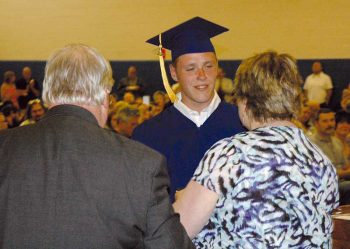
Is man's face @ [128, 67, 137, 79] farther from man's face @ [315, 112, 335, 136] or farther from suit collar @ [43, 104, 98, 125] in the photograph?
suit collar @ [43, 104, 98, 125]

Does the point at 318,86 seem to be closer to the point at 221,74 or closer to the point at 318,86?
the point at 318,86

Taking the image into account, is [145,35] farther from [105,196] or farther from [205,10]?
[105,196]

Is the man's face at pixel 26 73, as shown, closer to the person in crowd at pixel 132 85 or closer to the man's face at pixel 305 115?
the person in crowd at pixel 132 85

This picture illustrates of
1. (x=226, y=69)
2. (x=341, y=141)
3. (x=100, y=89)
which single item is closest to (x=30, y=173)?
(x=100, y=89)

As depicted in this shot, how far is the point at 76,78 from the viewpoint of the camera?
2.12 m

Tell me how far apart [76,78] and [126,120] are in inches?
201

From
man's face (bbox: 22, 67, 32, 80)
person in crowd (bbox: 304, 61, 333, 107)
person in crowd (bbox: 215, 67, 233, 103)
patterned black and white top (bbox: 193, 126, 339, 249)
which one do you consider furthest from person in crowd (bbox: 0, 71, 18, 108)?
patterned black and white top (bbox: 193, 126, 339, 249)

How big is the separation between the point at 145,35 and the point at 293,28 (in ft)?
9.92

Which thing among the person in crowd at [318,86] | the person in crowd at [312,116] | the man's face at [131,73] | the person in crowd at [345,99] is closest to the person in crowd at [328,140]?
the person in crowd at [312,116]

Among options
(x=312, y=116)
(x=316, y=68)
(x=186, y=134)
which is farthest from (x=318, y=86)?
(x=186, y=134)

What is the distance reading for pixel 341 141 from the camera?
7395 mm

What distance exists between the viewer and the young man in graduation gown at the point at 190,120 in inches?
142

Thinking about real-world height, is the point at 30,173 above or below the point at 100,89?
below

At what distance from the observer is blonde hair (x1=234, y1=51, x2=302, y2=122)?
95.2 inches
